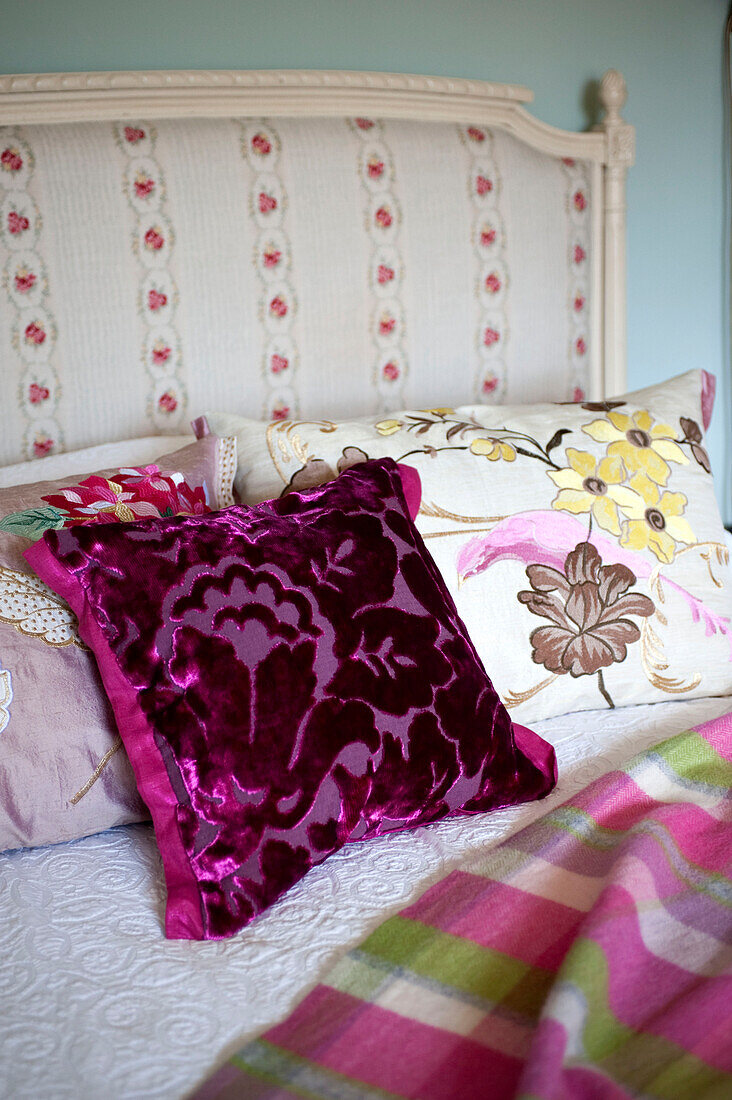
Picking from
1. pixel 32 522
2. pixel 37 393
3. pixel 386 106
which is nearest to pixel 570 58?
pixel 386 106

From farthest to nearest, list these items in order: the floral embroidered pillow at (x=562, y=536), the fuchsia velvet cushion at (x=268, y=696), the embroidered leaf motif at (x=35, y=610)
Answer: the floral embroidered pillow at (x=562, y=536)
the embroidered leaf motif at (x=35, y=610)
the fuchsia velvet cushion at (x=268, y=696)

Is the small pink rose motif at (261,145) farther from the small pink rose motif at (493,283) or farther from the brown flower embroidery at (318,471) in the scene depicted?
the brown flower embroidery at (318,471)

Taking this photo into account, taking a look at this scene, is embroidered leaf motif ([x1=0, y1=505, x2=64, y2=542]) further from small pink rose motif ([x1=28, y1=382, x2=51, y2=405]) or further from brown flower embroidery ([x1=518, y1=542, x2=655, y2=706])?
brown flower embroidery ([x1=518, y1=542, x2=655, y2=706])

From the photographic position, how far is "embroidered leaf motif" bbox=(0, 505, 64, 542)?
38.6 inches

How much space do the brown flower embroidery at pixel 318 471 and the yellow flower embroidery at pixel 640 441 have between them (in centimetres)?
34

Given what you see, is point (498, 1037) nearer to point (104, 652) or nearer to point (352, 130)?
point (104, 652)

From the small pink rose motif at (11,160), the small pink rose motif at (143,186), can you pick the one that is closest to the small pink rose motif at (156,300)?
the small pink rose motif at (143,186)

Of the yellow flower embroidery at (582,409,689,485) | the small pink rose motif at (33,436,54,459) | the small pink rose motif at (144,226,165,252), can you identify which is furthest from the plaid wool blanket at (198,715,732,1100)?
the small pink rose motif at (144,226,165,252)

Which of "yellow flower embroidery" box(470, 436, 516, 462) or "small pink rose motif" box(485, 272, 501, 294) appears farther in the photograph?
"small pink rose motif" box(485, 272, 501, 294)

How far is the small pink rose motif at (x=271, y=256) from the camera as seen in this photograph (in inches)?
59.2

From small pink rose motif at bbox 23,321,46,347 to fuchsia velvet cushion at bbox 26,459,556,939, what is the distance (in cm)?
62

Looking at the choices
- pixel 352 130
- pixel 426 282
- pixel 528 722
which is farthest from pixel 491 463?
pixel 352 130

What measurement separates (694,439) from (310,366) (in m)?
0.64

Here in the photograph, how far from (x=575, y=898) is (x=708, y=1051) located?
0.64 feet
